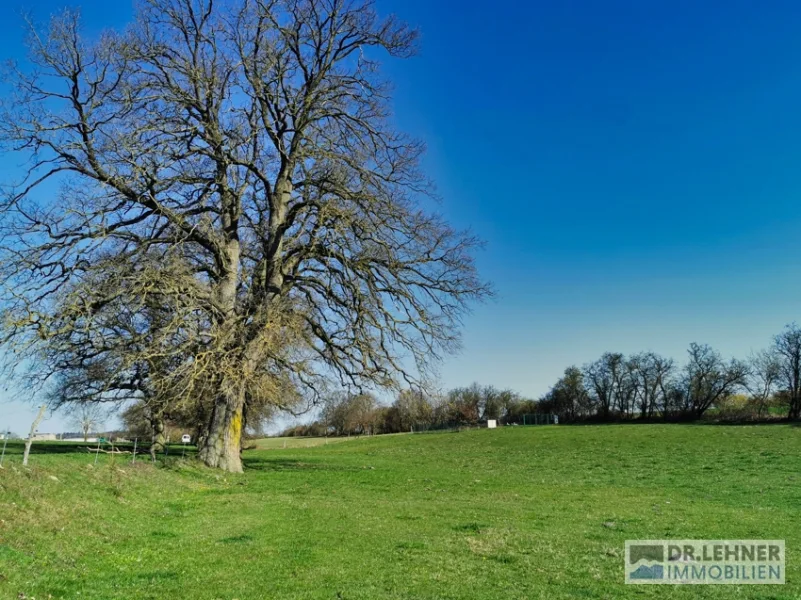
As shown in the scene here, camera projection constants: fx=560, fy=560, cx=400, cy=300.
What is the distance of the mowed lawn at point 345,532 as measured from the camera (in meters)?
6.93

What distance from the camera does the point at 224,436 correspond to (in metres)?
20.2

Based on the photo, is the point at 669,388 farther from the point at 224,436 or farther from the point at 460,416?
the point at 224,436

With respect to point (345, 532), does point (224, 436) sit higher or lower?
higher

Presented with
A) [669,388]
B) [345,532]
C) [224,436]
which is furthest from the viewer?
[669,388]

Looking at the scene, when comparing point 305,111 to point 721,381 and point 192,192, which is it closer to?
point 192,192


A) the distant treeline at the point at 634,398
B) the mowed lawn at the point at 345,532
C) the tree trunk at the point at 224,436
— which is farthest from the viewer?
the distant treeline at the point at 634,398

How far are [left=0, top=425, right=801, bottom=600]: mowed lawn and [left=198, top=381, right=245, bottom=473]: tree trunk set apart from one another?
3.26 ft

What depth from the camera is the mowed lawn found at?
22.7 ft

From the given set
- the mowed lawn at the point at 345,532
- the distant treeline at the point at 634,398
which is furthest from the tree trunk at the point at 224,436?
the distant treeline at the point at 634,398

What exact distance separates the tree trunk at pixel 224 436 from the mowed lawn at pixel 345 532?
0.99 meters

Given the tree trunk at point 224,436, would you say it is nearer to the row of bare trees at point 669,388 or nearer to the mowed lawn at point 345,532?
the mowed lawn at point 345,532

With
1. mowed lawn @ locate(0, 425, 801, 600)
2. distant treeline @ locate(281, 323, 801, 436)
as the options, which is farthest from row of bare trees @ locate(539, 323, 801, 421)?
mowed lawn @ locate(0, 425, 801, 600)

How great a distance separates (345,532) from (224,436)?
11.2 m

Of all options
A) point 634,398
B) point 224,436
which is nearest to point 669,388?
point 634,398
